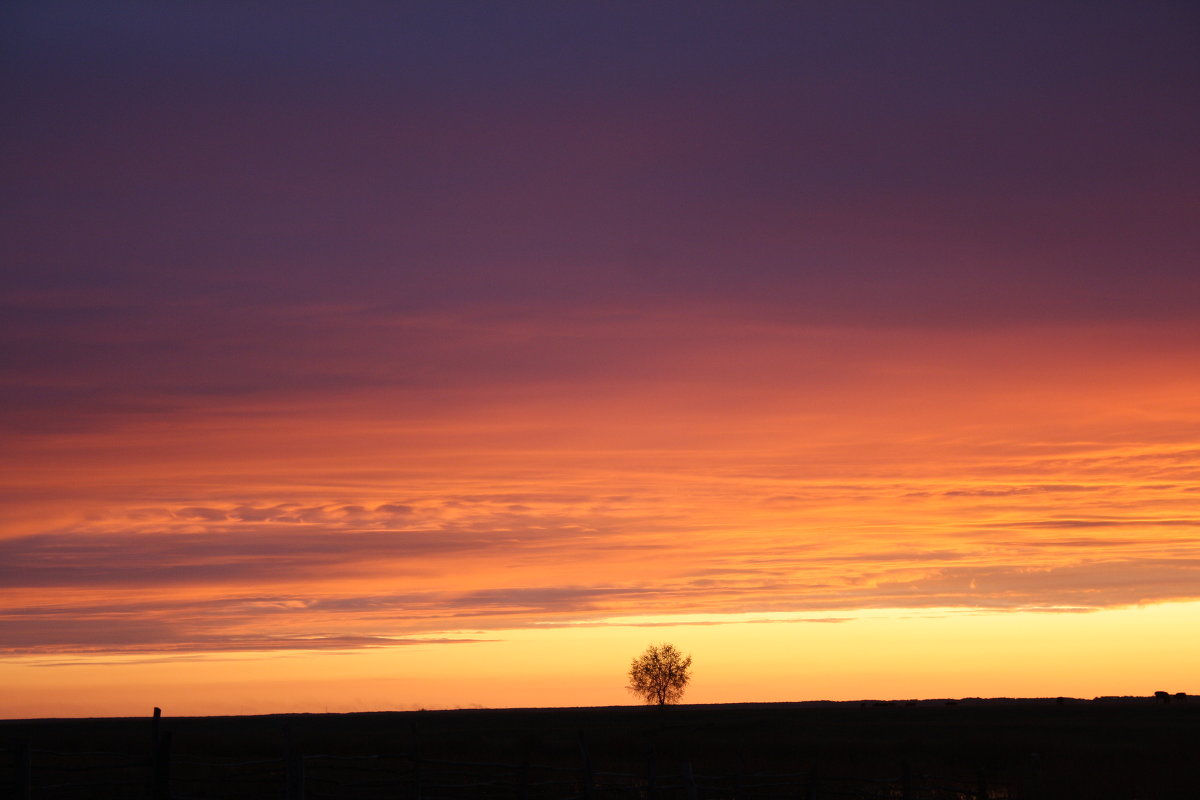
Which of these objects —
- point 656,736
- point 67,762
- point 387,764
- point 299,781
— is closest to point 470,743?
point 656,736

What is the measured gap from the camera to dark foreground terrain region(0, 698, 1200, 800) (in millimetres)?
22250

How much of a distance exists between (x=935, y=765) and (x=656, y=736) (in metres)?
22.6

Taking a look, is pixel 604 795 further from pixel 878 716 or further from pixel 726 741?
pixel 878 716

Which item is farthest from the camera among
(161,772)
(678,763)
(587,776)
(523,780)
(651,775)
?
(678,763)

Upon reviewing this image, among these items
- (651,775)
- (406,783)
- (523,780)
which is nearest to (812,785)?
(651,775)

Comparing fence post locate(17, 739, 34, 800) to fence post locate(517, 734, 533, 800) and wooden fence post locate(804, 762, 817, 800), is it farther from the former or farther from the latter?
wooden fence post locate(804, 762, 817, 800)

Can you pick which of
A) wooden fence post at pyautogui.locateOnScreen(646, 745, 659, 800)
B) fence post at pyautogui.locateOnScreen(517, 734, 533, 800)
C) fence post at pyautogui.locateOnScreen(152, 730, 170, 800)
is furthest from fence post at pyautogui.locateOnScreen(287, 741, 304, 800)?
wooden fence post at pyautogui.locateOnScreen(646, 745, 659, 800)

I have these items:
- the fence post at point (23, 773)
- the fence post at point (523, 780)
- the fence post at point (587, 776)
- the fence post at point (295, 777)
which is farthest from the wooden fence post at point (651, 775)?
the fence post at point (23, 773)

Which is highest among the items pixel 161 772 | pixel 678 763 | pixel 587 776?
pixel 161 772

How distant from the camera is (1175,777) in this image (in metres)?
33.8

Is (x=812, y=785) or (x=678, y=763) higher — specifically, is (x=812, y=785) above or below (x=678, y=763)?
above

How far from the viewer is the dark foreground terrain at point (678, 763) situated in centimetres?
2225

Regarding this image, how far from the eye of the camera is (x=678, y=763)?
38.9 meters

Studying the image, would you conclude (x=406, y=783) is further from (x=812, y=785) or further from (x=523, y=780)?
(x=812, y=785)
